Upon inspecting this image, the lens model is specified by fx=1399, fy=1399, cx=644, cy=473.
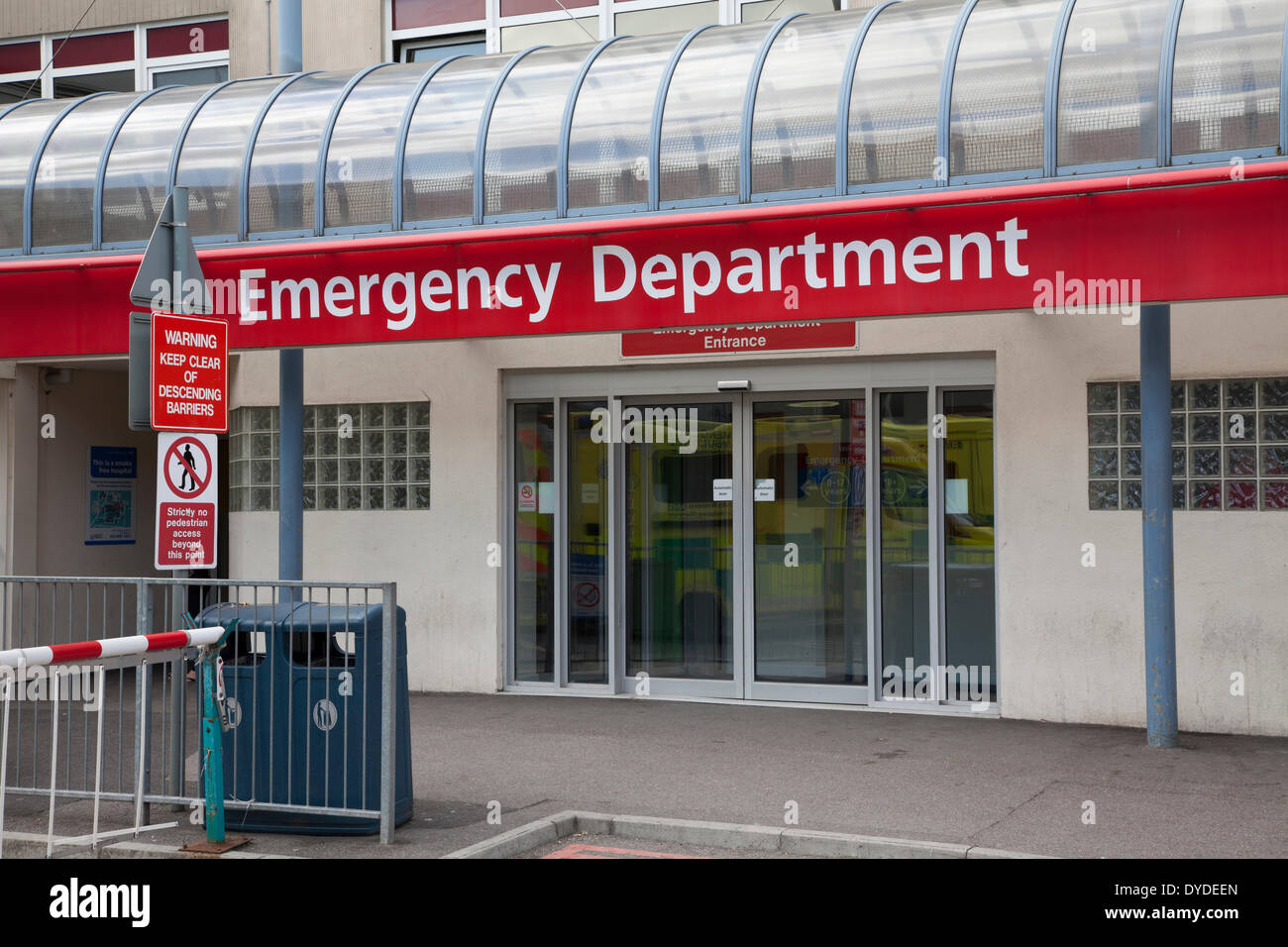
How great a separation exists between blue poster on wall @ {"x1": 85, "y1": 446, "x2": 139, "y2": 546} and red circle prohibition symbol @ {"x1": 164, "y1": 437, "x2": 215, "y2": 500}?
7.47m

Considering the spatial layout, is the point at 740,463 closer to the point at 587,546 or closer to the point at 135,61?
the point at 587,546

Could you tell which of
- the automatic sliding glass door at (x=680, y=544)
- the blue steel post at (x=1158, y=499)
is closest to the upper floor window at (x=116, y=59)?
the automatic sliding glass door at (x=680, y=544)


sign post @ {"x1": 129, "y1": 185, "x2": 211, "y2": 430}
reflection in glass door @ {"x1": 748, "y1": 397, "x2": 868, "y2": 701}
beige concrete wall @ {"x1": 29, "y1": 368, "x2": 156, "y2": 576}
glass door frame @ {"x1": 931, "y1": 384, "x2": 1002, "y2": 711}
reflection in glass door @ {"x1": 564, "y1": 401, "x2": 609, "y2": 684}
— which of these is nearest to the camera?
sign post @ {"x1": 129, "y1": 185, "x2": 211, "y2": 430}

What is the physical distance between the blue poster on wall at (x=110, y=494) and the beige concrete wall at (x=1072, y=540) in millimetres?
4383

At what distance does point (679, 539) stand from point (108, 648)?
236 inches

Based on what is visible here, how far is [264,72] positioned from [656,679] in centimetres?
691

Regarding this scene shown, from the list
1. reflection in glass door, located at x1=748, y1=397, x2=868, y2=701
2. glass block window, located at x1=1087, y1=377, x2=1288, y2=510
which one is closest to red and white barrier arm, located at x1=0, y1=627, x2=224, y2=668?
reflection in glass door, located at x1=748, y1=397, x2=868, y2=701

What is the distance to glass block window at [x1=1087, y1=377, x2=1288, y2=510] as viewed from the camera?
961cm

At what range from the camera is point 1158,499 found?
879 centimetres

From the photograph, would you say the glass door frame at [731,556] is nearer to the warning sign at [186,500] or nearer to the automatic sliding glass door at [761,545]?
the automatic sliding glass door at [761,545]

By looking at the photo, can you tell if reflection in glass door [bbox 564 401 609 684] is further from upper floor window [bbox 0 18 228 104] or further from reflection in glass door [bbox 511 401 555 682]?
upper floor window [bbox 0 18 228 104]

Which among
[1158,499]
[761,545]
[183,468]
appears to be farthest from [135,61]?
[1158,499]

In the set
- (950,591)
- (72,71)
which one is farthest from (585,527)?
(72,71)

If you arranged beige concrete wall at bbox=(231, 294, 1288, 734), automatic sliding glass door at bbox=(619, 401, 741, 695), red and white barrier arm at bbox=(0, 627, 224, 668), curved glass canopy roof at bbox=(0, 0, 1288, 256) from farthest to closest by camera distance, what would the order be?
automatic sliding glass door at bbox=(619, 401, 741, 695), beige concrete wall at bbox=(231, 294, 1288, 734), curved glass canopy roof at bbox=(0, 0, 1288, 256), red and white barrier arm at bbox=(0, 627, 224, 668)
